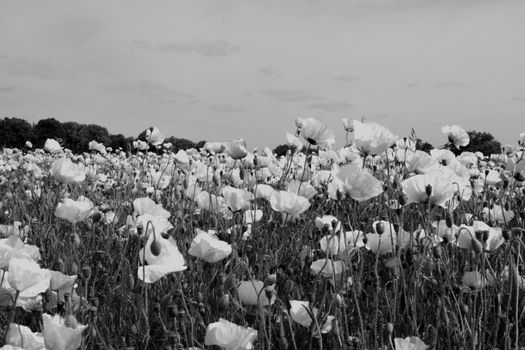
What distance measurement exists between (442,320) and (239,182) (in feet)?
7.48

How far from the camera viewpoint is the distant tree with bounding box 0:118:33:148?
33719mm

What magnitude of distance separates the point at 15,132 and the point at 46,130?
9.16 feet

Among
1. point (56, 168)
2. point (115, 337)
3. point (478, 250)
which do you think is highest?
point (56, 168)

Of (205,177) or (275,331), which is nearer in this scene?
(275,331)

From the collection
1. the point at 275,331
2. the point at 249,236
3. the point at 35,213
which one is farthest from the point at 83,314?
the point at 35,213

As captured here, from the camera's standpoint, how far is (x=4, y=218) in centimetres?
434

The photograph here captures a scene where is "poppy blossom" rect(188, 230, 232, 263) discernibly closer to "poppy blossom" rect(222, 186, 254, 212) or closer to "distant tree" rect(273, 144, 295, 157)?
"poppy blossom" rect(222, 186, 254, 212)

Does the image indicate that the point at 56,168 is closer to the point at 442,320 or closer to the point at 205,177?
the point at 205,177

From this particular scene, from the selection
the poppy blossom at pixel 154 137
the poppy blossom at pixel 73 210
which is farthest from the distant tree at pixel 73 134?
the poppy blossom at pixel 73 210

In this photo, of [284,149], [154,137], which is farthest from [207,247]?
[284,149]

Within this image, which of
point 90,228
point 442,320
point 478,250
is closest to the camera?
point 478,250

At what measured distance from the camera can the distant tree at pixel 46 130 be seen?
3094 cm

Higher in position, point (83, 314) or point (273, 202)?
point (273, 202)

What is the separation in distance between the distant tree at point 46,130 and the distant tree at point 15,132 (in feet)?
3.30
